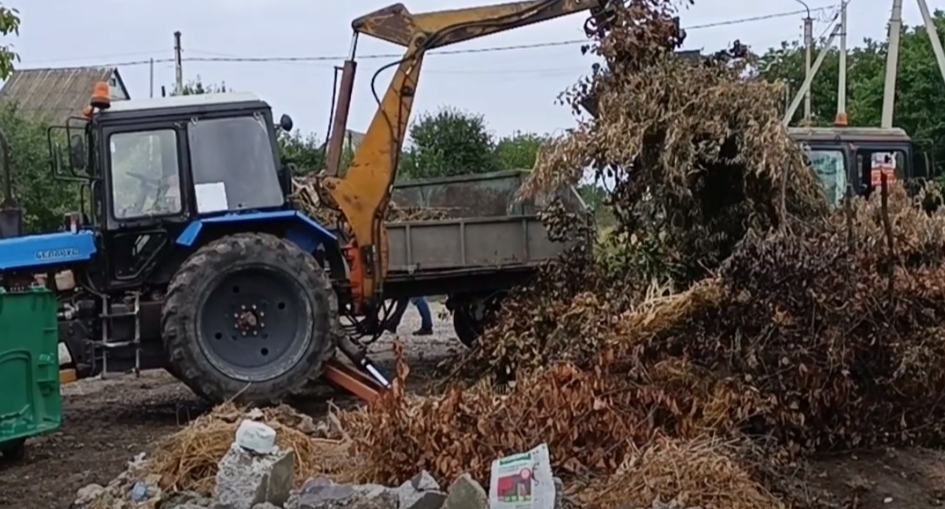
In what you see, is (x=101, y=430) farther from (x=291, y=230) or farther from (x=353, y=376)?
(x=291, y=230)

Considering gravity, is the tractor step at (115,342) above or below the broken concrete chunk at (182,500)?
above

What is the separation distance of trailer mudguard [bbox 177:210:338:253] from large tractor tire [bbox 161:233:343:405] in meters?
0.13

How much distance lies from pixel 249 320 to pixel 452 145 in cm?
1340

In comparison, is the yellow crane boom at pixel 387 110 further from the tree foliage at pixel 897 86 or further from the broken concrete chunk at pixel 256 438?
the tree foliage at pixel 897 86

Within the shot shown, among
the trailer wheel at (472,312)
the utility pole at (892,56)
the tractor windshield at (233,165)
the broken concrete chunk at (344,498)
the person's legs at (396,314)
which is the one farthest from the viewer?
the utility pole at (892,56)

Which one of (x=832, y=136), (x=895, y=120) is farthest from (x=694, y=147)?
(x=895, y=120)

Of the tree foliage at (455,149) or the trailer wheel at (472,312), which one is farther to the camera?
the tree foliage at (455,149)

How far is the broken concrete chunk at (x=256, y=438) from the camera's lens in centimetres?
594

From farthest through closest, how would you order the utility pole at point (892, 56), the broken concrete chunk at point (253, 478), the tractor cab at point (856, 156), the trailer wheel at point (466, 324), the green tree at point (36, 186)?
the green tree at point (36, 186) < the utility pole at point (892, 56) < the tractor cab at point (856, 156) < the trailer wheel at point (466, 324) < the broken concrete chunk at point (253, 478)

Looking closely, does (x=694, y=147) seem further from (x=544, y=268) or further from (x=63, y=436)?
(x=63, y=436)

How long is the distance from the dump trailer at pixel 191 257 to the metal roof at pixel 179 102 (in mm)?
15

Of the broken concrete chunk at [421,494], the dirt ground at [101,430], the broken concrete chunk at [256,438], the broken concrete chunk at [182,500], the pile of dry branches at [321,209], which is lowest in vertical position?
the dirt ground at [101,430]

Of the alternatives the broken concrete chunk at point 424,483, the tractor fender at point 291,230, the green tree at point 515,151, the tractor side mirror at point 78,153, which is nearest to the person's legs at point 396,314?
the tractor fender at point 291,230

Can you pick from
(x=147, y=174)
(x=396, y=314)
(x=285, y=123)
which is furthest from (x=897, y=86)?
(x=147, y=174)
